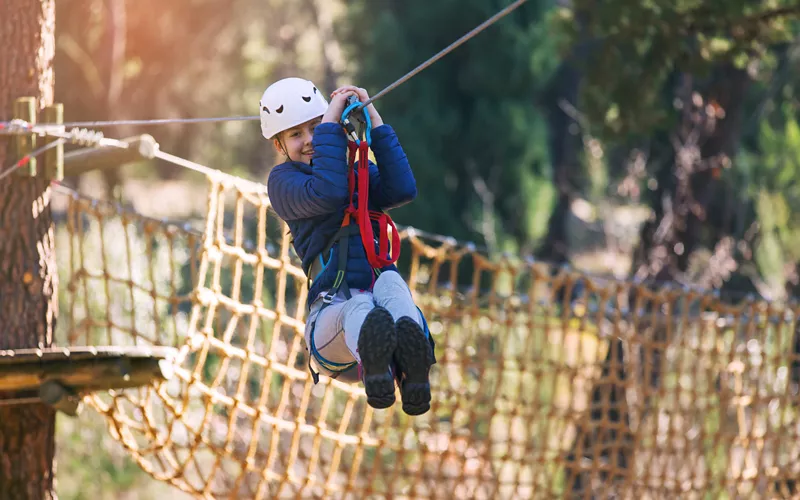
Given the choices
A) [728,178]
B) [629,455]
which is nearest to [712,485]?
[629,455]

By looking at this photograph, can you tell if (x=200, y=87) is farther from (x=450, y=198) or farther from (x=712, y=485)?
(x=712, y=485)

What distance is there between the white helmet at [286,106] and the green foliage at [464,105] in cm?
600

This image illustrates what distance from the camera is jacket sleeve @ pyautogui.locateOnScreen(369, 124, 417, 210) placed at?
2145 mm

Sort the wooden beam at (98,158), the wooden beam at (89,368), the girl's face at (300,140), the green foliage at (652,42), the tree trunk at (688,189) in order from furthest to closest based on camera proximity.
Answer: the tree trunk at (688,189)
the green foliage at (652,42)
the wooden beam at (98,158)
the wooden beam at (89,368)
the girl's face at (300,140)

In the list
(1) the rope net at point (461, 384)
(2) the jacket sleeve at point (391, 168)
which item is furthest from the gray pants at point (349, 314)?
(1) the rope net at point (461, 384)

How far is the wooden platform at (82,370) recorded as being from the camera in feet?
8.46

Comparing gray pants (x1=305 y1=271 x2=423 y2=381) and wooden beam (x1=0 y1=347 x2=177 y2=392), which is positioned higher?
gray pants (x1=305 y1=271 x2=423 y2=381)

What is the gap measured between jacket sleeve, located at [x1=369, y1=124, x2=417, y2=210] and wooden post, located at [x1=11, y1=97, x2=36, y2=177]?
108 centimetres

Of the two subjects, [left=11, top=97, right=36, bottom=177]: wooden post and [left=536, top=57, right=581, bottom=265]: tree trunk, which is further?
[left=536, top=57, right=581, bottom=265]: tree trunk

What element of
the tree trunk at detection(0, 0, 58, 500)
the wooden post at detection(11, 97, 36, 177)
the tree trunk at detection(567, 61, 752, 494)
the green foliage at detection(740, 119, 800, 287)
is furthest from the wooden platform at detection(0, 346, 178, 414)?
the green foliage at detection(740, 119, 800, 287)

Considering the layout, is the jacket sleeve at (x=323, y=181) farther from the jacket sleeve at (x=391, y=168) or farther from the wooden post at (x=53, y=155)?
the wooden post at (x=53, y=155)

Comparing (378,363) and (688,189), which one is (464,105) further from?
(378,363)

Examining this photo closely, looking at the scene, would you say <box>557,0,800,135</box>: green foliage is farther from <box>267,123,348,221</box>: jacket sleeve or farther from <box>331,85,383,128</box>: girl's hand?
<box>267,123,348,221</box>: jacket sleeve

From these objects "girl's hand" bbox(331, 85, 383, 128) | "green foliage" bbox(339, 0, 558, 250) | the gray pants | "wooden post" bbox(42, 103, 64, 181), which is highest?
"green foliage" bbox(339, 0, 558, 250)
